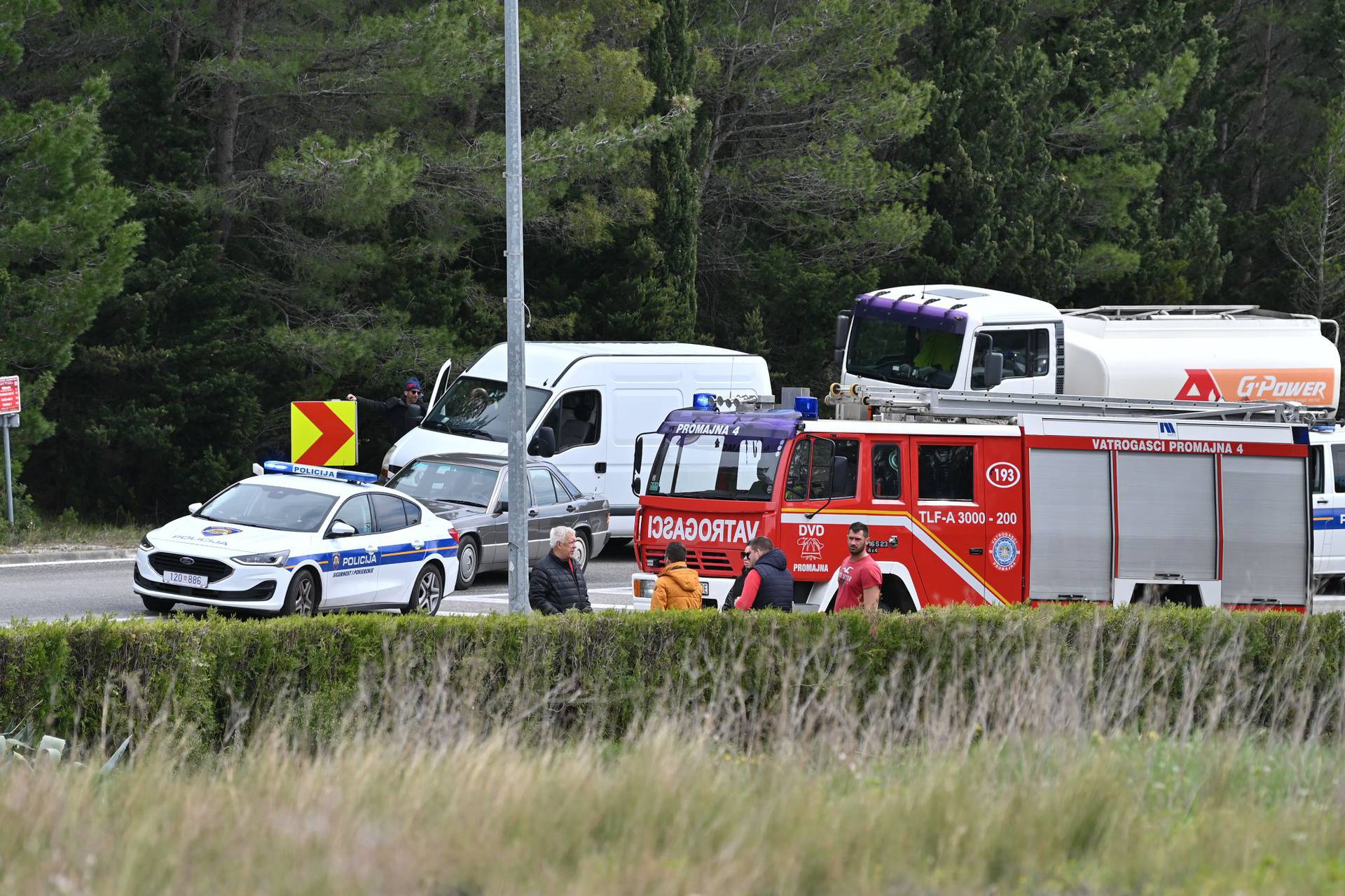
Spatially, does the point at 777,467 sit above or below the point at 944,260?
below

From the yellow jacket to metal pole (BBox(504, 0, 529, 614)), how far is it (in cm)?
291

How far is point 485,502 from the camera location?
19.6 m

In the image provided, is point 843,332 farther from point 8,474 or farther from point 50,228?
point 8,474

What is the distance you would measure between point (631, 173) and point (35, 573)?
15439 mm

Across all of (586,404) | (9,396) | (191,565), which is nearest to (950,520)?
(191,565)

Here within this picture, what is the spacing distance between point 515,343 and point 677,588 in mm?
4360

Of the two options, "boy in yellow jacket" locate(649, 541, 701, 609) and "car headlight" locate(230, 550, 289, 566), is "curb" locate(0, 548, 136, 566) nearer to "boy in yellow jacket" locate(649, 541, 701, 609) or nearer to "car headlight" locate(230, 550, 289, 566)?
"car headlight" locate(230, 550, 289, 566)

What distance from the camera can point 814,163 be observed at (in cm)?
3347

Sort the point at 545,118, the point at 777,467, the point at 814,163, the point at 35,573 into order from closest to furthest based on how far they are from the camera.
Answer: the point at 777,467 < the point at 35,573 < the point at 545,118 < the point at 814,163

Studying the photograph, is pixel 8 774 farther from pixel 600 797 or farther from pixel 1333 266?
pixel 1333 266

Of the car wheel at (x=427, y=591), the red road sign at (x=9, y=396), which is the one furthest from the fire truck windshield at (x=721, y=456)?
the red road sign at (x=9, y=396)

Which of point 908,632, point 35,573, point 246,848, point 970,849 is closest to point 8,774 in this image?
point 246,848

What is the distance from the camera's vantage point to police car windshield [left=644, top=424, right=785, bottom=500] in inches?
596

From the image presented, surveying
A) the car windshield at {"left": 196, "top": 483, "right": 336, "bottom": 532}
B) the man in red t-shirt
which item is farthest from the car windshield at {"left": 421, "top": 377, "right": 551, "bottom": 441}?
the man in red t-shirt
